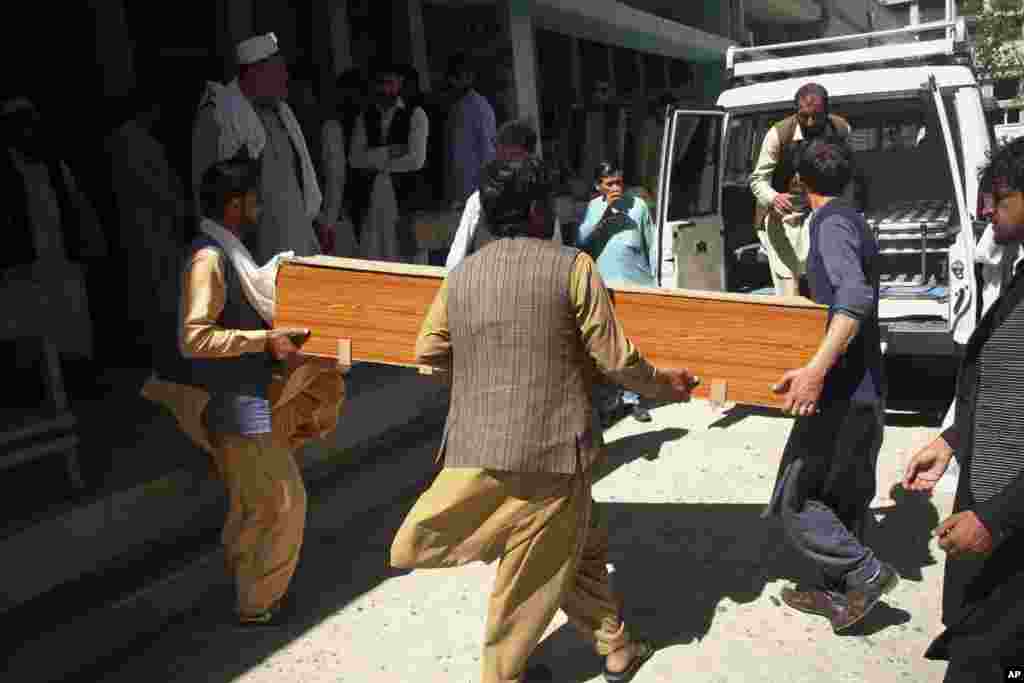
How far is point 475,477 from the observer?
9.39 ft

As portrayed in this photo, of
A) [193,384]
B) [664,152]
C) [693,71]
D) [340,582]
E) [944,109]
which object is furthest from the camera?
[693,71]

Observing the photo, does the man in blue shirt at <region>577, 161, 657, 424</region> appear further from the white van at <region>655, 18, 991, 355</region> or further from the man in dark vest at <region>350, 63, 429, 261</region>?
the man in dark vest at <region>350, 63, 429, 261</region>

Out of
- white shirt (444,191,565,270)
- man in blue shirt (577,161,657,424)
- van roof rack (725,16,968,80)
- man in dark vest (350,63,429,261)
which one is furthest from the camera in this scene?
van roof rack (725,16,968,80)

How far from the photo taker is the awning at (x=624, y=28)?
9.38 metres

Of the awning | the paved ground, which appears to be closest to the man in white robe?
the paved ground

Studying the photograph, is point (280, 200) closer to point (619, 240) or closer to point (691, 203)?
point (619, 240)

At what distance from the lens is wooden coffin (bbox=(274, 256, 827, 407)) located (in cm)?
319

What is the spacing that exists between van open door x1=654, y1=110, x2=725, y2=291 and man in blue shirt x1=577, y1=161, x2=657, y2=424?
0.56 ft

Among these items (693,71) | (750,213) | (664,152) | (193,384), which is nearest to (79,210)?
(193,384)

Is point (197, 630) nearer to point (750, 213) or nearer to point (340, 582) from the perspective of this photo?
point (340, 582)

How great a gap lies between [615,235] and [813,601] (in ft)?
9.74

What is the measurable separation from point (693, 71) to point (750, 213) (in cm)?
996

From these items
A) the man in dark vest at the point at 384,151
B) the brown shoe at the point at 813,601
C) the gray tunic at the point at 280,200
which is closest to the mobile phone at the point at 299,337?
the gray tunic at the point at 280,200

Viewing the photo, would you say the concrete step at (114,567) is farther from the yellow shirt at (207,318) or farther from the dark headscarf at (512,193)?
the dark headscarf at (512,193)
